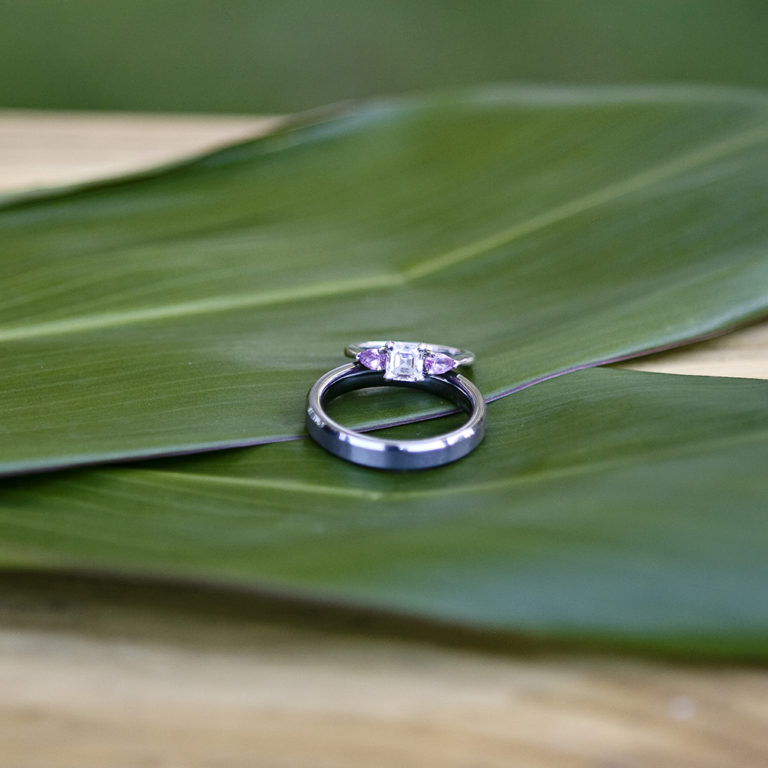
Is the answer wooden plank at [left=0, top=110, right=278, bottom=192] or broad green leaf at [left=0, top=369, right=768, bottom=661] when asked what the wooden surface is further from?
wooden plank at [left=0, top=110, right=278, bottom=192]

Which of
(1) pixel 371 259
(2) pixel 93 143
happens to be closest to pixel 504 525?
(1) pixel 371 259

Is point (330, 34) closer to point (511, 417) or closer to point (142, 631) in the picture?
point (511, 417)

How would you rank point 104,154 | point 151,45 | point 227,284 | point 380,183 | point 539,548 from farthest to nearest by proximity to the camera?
point 151,45, point 104,154, point 380,183, point 227,284, point 539,548

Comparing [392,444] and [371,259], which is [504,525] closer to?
[392,444]

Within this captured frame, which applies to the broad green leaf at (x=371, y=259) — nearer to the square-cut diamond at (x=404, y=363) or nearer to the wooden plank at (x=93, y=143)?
the square-cut diamond at (x=404, y=363)

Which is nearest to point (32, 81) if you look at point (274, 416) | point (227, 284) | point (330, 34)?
point (330, 34)

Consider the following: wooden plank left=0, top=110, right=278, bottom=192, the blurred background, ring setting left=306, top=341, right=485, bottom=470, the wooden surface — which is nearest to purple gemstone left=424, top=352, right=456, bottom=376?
ring setting left=306, top=341, right=485, bottom=470
